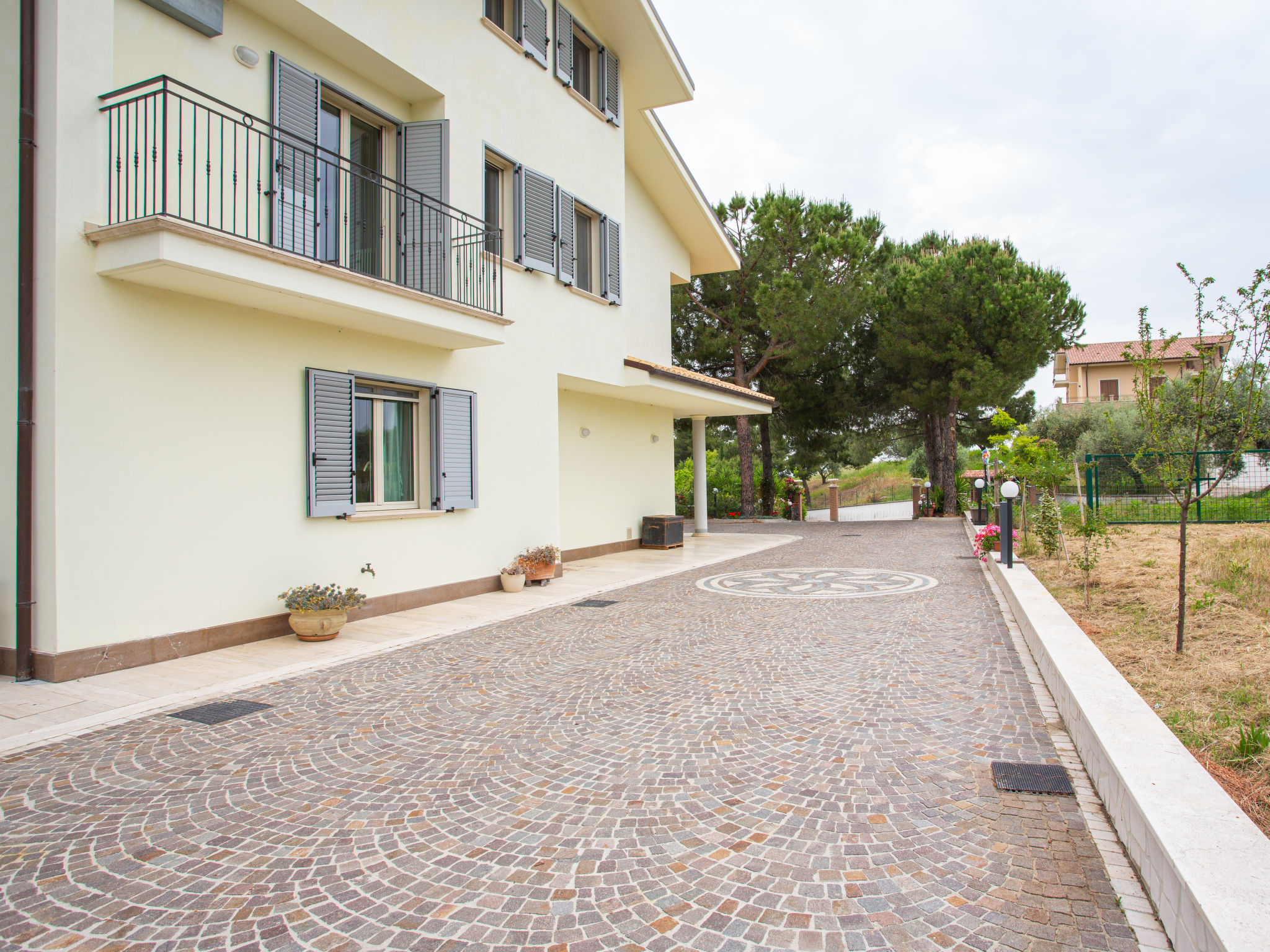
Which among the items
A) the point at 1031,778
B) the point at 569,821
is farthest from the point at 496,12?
the point at 1031,778

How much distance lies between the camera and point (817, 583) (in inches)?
394

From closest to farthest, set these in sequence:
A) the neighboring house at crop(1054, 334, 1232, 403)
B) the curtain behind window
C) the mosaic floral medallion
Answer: the curtain behind window
the mosaic floral medallion
the neighboring house at crop(1054, 334, 1232, 403)

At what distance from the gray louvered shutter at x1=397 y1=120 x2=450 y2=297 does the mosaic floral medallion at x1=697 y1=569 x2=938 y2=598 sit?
546cm

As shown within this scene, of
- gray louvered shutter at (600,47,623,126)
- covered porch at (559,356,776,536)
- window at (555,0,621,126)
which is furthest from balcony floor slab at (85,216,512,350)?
→ gray louvered shutter at (600,47,623,126)

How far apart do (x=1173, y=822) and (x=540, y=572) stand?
807 centimetres

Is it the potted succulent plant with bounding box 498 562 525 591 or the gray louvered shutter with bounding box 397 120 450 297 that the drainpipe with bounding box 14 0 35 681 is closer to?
the gray louvered shutter with bounding box 397 120 450 297

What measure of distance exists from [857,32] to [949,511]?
1437cm

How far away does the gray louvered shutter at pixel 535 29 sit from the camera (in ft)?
33.7

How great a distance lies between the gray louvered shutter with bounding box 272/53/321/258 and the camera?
22.6 ft

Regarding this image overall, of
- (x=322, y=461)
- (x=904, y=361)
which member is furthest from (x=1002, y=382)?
(x=322, y=461)

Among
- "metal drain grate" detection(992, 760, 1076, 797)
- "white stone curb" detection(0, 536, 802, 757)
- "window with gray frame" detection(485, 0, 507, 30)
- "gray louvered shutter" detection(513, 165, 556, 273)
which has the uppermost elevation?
"window with gray frame" detection(485, 0, 507, 30)

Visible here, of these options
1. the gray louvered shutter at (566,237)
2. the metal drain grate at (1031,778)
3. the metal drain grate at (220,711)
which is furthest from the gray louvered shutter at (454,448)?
the metal drain grate at (1031,778)

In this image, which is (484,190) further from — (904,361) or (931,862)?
(904,361)

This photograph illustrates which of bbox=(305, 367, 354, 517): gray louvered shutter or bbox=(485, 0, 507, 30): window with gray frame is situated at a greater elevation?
bbox=(485, 0, 507, 30): window with gray frame
